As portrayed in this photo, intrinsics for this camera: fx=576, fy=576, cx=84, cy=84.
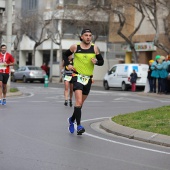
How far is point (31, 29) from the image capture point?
58.0m

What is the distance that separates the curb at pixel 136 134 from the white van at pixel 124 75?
901 inches

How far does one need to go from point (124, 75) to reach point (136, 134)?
82.1 feet

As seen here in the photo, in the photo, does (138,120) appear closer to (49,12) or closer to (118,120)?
(118,120)

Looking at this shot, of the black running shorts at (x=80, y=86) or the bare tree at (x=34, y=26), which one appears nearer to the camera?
the black running shorts at (x=80, y=86)

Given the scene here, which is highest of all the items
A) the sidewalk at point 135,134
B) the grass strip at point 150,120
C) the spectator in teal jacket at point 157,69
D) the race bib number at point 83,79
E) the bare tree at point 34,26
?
the bare tree at point 34,26

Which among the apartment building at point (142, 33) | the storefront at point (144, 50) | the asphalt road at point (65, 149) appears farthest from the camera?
the storefront at point (144, 50)

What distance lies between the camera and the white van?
3541 cm

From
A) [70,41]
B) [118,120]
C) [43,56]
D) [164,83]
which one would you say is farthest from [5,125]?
[43,56]

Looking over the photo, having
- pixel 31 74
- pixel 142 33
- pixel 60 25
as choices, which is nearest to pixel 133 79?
pixel 142 33

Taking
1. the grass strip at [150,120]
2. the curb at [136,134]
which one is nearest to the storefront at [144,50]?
the grass strip at [150,120]

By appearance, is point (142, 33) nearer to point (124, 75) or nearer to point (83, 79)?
point (124, 75)

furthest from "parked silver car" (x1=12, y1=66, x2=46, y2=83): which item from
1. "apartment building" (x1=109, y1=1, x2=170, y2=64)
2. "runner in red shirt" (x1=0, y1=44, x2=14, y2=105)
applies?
"runner in red shirt" (x1=0, y1=44, x2=14, y2=105)

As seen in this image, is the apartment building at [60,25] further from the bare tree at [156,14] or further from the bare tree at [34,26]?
the bare tree at [156,14]

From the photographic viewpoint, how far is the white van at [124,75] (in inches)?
1394
